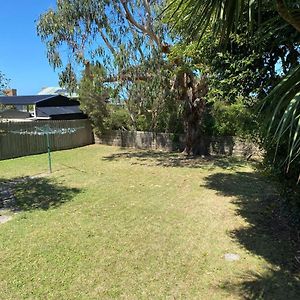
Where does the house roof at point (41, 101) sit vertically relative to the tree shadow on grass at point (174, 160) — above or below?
above

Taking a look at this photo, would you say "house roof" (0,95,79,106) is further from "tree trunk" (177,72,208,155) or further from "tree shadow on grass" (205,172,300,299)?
"tree shadow on grass" (205,172,300,299)

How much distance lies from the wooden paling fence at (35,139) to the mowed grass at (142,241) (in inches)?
174

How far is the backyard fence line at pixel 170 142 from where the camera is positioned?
42.0ft

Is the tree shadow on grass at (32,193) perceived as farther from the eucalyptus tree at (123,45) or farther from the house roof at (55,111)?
the house roof at (55,111)

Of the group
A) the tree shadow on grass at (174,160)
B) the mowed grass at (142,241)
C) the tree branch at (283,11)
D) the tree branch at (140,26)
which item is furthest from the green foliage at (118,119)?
the tree branch at (283,11)

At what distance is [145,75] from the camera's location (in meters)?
12.0

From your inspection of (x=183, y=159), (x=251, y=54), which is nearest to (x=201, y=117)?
Result: (x=183, y=159)

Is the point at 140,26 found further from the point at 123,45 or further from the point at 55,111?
the point at 55,111

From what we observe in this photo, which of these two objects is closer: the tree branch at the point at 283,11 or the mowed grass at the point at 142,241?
the tree branch at the point at 283,11

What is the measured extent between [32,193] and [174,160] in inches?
243

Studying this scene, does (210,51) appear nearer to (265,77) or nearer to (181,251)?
(265,77)

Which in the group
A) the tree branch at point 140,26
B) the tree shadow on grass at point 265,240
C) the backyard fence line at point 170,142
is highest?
the tree branch at point 140,26

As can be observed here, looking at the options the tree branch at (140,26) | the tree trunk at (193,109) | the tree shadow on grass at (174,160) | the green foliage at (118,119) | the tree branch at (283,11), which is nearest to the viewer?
the tree branch at (283,11)

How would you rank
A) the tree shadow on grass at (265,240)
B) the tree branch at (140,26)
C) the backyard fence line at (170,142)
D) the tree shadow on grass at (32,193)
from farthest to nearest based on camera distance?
the backyard fence line at (170,142) → the tree branch at (140,26) → the tree shadow on grass at (32,193) → the tree shadow on grass at (265,240)
